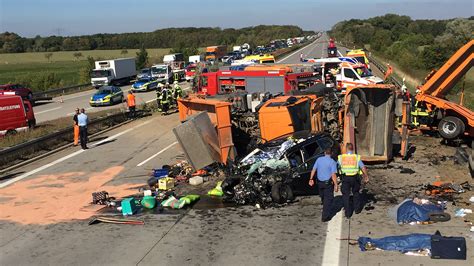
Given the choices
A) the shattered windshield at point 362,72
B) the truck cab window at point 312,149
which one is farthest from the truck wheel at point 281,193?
the shattered windshield at point 362,72

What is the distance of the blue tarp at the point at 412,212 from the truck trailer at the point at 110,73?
41460 mm

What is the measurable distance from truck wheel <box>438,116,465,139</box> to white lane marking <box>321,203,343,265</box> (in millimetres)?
8345

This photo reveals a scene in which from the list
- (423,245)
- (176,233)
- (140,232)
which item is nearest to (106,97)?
(140,232)

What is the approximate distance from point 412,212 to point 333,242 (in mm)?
2076

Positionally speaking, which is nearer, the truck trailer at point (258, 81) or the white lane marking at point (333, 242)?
the white lane marking at point (333, 242)

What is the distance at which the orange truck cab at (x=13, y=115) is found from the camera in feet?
75.1

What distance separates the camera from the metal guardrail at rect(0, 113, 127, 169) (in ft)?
60.9

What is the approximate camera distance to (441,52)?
60438 millimetres

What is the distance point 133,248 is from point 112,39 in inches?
6151

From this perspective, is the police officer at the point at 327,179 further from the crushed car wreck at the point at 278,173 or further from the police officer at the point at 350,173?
the crushed car wreck at the point at 278,173

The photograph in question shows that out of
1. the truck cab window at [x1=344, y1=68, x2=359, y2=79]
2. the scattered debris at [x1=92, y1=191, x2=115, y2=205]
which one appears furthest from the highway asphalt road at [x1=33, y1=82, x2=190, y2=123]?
the scattered debris at [x1=92, y1=191, x2=115, y2=205]

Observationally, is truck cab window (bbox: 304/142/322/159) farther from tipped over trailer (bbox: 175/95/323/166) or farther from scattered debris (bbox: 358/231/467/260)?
scattered debris (bbox: 358/231/467/260)

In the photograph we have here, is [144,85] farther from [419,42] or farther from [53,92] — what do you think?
[419,42]

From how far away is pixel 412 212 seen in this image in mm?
10469
